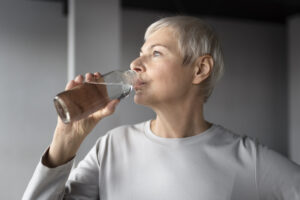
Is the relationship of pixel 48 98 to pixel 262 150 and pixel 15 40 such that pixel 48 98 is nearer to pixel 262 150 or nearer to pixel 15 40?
pixel 15 40

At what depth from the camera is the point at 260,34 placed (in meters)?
7.13

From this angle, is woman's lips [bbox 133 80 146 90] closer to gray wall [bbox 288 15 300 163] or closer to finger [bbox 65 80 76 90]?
finger [bbox 65 80 76 90]

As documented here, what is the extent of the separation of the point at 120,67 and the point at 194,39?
143 inches

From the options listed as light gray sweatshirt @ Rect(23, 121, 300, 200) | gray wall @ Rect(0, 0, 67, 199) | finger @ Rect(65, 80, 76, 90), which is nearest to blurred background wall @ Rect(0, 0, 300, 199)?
gray wall @ Rect(0, 0, 67, 199)

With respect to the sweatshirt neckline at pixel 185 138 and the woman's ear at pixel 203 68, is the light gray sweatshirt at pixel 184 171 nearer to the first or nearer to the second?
the sweatshirt neckline at pixel 185 138

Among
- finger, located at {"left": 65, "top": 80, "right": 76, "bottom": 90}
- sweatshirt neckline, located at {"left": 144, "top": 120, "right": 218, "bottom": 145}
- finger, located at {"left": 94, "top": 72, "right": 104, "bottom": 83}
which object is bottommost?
sweatshirt neckline, located at {"left": 144, "top": 120, "right": 218, "bottom": 145}

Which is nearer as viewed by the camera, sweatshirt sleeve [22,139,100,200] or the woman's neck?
sweatshirt sleeve [22,139,100,200]

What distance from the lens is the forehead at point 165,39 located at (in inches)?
47.8

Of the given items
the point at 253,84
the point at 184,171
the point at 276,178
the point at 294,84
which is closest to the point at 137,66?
the point at 184,171

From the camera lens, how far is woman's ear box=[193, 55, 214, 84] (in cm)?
127

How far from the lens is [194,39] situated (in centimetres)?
126

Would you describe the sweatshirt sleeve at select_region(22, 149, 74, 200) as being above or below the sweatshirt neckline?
below

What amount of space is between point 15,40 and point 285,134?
5.49m

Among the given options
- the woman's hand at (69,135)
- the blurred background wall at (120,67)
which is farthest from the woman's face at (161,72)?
the blurred background wall at (120,67)
